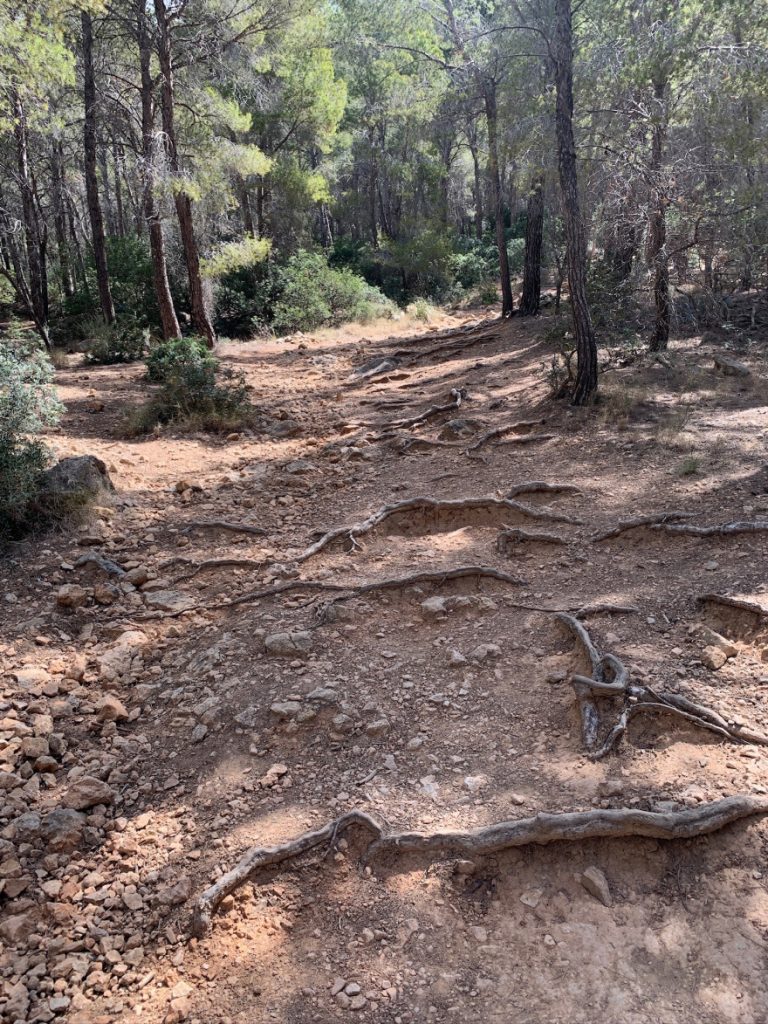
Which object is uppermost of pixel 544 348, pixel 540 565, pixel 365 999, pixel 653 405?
pixel 544 348

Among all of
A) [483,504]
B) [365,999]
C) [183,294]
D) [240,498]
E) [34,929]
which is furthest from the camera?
[183,294]

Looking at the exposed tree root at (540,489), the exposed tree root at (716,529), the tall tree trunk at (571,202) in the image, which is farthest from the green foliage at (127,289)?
the exposed tree root at (716,529)

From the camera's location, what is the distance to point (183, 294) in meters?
16.0

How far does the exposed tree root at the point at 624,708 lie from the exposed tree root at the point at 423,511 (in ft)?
7.07

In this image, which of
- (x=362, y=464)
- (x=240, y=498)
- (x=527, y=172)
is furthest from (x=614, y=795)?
(x=527, y=172)

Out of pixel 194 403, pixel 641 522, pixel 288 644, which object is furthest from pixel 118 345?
pixel 641 522

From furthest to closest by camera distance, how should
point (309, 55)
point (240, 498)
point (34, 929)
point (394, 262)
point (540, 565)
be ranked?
point (394, 262)
point (309, 55)
point (240, 498)
point (540, 565)
point (34, 929)

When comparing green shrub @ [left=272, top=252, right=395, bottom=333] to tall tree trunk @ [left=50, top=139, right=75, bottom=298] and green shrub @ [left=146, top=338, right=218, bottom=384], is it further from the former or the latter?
green shrub @ [left=146, top=338, right=218, bottom=384]

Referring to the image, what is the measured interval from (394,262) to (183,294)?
906 centimetres

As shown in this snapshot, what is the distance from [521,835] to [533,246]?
1336cm

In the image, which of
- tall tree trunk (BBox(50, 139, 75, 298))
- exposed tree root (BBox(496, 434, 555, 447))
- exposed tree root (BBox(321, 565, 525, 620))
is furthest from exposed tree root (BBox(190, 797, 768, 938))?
tall tree trunk (BBox(50, 139, 75, 298))

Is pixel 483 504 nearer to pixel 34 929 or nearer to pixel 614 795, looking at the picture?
pixel 614 795

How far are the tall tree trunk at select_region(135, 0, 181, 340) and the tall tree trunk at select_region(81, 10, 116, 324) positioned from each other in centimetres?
149

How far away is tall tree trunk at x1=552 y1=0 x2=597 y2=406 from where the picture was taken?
7.26 m
